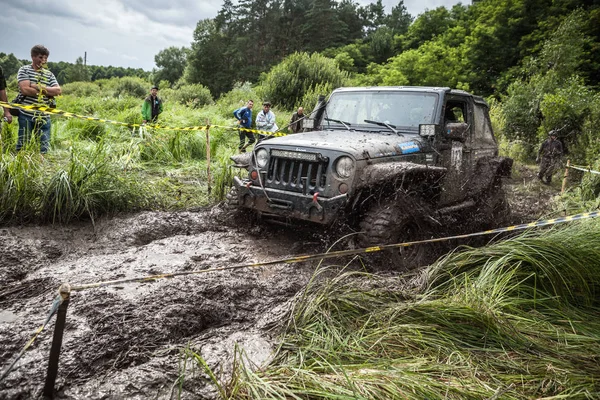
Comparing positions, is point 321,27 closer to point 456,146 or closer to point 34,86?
point 34,86

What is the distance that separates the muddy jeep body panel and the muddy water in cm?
60

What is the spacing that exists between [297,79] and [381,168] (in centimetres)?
1934

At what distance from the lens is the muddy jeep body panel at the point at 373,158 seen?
166 inches

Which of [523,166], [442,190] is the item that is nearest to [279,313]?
[442,190]

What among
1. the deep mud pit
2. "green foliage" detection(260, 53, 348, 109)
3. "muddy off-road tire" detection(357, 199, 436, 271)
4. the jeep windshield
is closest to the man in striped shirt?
the deep mud pit

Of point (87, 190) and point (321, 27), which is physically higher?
point (321, 27)

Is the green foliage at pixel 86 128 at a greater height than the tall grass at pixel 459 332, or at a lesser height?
greater

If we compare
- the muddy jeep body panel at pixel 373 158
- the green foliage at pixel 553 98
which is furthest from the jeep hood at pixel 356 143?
the green foliage at pixel 553 98

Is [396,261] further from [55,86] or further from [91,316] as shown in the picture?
[55,86]

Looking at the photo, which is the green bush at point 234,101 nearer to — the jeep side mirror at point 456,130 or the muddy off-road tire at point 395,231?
the jeep side mirror at point 456,130

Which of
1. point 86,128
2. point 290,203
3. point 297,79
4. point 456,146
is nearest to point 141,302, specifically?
point 290,203

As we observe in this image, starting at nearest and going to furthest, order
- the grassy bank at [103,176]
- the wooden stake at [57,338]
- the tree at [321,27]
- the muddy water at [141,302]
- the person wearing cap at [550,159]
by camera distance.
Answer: the wooden stake at [57,338] < the muddy water at [141,302] < the grassy bank at [103,176] < the person wearing cap at [550,159] < the tree at [321,27]

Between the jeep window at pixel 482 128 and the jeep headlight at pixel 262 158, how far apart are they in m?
2.74

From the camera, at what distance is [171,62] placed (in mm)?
72750
